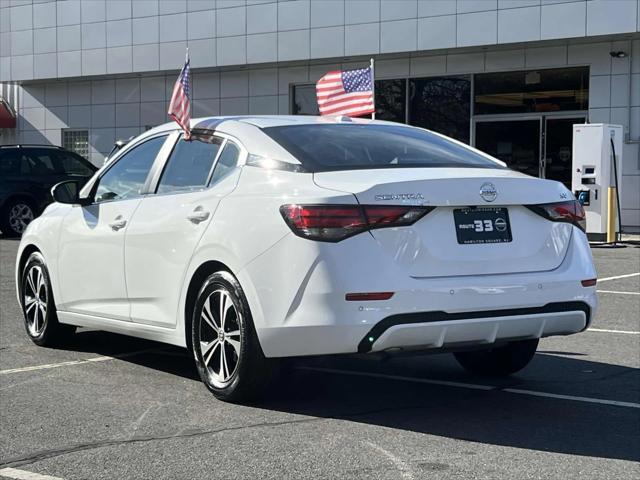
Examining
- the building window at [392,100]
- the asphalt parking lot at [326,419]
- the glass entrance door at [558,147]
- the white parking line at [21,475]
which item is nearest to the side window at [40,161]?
the building window at [392,100]

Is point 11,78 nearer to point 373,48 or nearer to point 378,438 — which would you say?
point 373,48

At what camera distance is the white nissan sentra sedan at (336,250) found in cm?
507

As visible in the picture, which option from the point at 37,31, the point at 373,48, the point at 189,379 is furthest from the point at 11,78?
the point at 189,379

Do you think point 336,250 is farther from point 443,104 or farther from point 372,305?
point 443,104

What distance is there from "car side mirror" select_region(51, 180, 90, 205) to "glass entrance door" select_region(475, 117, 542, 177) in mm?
16190

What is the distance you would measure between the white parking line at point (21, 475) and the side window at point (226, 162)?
210 cm

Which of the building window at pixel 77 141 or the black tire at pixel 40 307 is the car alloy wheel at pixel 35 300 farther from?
the building window at pixel 77 141

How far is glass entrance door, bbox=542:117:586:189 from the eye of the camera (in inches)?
875

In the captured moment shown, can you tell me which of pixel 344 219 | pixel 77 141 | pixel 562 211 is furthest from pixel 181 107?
pixel 77 141

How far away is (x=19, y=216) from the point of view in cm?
1961

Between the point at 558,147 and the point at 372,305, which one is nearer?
the point at 372,305

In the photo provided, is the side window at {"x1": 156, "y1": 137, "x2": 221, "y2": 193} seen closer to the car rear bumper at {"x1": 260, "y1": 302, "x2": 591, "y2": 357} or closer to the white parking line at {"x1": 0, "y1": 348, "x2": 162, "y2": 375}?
the car rear bumper at {"x1": 260, "y1": 302, "x2": 591, "y2": 357}

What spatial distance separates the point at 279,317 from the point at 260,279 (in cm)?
24

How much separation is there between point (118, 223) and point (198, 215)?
995 millimetres
